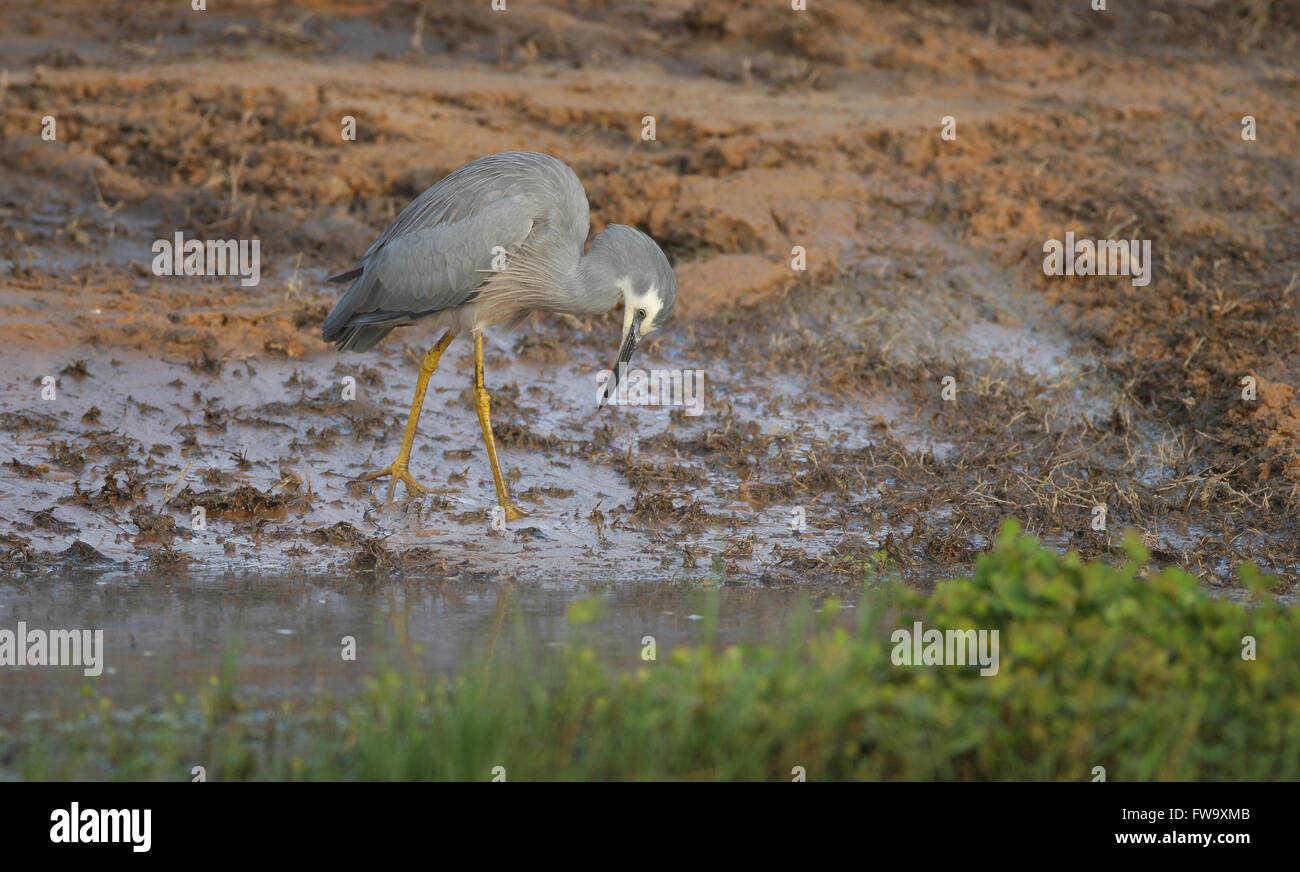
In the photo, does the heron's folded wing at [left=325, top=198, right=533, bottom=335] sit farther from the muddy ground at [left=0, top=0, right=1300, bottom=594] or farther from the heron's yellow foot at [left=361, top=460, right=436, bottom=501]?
the muddy ground at [left=0, top=0, right=1300, bottom=594]

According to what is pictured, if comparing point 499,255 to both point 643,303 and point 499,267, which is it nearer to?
point 499,267

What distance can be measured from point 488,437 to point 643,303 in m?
1.11

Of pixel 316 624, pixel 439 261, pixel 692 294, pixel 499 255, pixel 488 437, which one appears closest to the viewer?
pixel 316 624

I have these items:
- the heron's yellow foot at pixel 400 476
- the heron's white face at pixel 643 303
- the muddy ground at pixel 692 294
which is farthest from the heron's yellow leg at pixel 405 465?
the heron's white face at pixel 643 303

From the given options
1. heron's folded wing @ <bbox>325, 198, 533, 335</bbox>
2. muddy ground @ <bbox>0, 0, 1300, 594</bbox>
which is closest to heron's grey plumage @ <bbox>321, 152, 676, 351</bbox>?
heron's folded wing @ <bbox>325, 198, 533, 335</bbox>

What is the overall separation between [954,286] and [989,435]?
180 centimetres

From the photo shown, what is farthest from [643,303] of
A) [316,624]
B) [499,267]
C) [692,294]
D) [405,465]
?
[692,294]

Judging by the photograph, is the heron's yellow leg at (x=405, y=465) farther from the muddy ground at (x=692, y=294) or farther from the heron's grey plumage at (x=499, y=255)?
the heron's grey plumage at (x=499, y=255)

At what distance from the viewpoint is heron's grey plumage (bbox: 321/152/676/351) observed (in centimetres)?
669

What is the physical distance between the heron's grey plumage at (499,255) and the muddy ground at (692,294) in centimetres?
90

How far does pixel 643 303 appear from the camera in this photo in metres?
6.55

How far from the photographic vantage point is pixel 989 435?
791 cm

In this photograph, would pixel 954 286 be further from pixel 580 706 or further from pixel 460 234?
pixel 580 706
